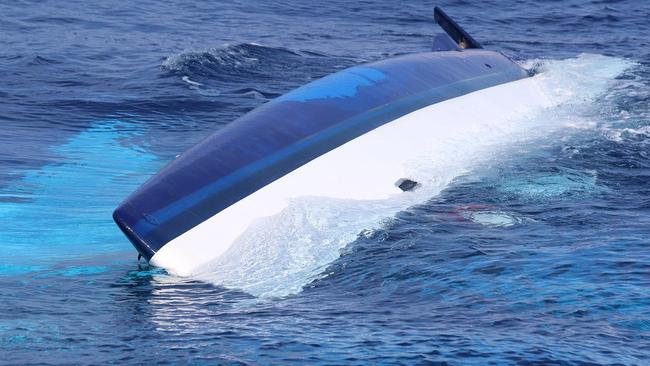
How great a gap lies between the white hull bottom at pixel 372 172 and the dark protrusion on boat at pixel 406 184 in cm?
6

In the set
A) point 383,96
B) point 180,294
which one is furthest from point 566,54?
point 180,294

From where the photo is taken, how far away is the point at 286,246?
31.7 feet

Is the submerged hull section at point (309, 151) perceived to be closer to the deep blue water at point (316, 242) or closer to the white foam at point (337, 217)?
the white foam at point (337, 217)

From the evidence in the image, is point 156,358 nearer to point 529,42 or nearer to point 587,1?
point 529,42

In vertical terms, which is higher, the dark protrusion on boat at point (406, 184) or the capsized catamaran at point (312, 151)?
the capsized catamaran at point (312, 151)

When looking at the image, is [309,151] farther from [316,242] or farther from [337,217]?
[316,242]

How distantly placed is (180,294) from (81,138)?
6.79 meters

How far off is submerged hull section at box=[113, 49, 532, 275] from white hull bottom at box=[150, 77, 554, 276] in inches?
0.6

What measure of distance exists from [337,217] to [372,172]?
1.43 meters

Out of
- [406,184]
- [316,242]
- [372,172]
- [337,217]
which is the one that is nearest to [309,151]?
[372,172]

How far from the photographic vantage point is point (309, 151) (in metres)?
11.5

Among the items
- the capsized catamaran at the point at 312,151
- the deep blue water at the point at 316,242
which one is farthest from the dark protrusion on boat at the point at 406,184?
the deep blue water at the point at 316,242

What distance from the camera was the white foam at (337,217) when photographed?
30.0ft

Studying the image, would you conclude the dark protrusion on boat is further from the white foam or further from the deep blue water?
the deep blue water
